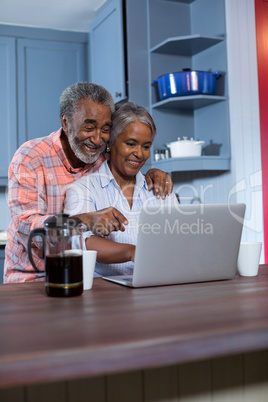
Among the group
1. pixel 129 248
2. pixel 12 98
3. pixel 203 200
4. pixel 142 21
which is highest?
pixel 142 21

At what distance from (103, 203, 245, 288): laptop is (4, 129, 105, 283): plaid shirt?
1.78 feet

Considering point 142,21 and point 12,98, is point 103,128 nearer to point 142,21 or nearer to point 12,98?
point 142,21

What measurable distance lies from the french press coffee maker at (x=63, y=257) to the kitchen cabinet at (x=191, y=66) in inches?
70.9

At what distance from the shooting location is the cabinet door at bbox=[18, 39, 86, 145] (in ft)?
12.1

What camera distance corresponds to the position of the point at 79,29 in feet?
12.6

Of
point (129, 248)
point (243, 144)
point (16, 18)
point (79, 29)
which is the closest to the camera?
point (129, 248)

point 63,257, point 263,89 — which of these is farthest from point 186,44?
point 63,257

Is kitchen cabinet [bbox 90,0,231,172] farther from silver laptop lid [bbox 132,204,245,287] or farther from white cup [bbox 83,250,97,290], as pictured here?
white cup [bbox 83,250,97,290]

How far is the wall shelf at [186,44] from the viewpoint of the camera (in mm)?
2879

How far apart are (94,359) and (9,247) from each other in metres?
1.27

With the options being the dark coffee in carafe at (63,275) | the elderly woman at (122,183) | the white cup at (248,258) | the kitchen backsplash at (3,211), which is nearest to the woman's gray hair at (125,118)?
the elderly woman at (122,183)

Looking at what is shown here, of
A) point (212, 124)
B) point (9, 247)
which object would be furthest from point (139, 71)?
point (9, 247)

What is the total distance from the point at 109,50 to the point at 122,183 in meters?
1.76

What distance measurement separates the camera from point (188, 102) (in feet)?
9.84
